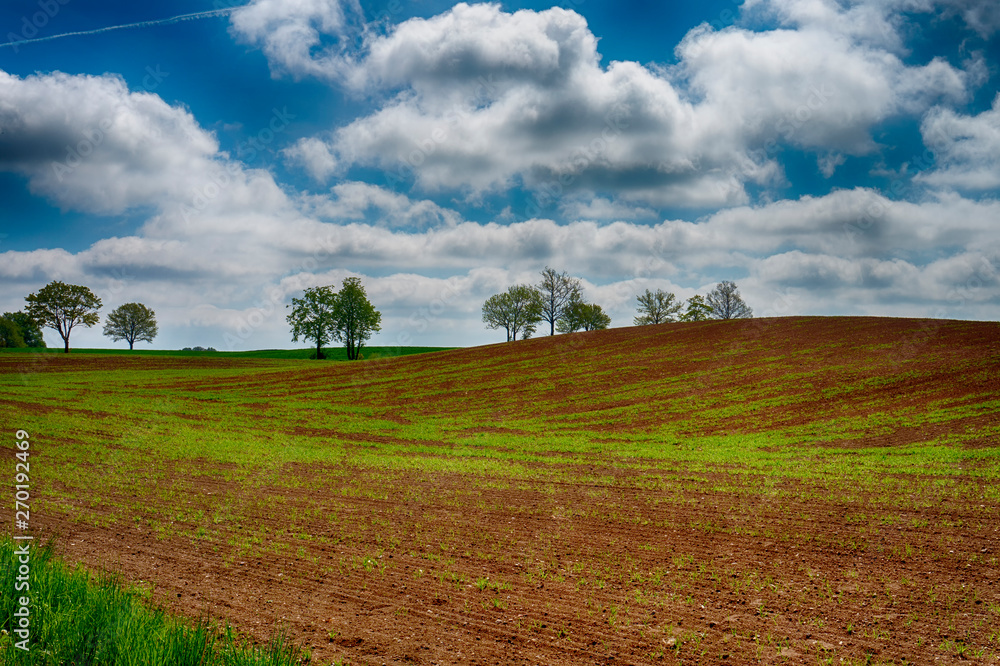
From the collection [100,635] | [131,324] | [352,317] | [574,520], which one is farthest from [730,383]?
[131,324]

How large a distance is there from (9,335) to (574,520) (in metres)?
135

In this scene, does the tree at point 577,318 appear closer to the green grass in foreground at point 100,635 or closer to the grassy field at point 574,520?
the grassy field at point 574,520

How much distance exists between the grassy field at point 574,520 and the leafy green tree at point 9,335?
95.4 meters

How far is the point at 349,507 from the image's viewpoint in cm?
1416

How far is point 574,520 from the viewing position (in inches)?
516

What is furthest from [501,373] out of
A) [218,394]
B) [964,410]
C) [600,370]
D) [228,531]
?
[228,531]

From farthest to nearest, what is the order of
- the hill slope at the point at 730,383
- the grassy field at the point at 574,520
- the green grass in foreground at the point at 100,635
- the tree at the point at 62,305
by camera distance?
the tree at the point at 62,305 < the hill slope at the point at 730,383 < the grassy field at the point at 574,520 < the green grass in foreground at the point at 100,635

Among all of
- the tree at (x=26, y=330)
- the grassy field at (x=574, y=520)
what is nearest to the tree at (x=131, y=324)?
the tree at (x=26, y=330)

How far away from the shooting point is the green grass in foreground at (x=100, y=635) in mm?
5668

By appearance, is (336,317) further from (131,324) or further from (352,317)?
(131,324)

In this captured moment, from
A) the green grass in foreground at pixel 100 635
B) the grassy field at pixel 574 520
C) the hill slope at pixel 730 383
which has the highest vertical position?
the hill slope at pixel 730 383

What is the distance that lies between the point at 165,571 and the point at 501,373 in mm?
43519

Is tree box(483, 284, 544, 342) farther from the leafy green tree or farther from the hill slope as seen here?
the leafy green tree

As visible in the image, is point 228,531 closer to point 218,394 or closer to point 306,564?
point 306,564
